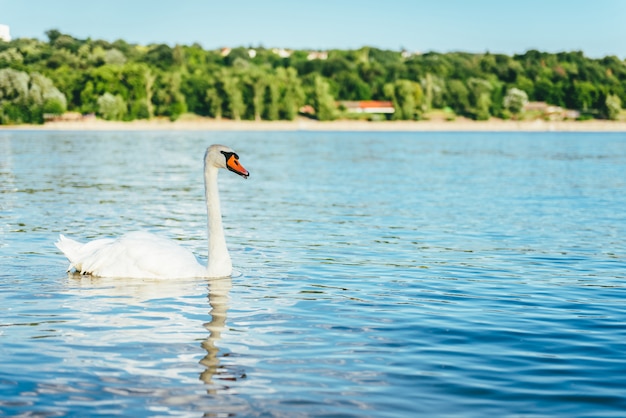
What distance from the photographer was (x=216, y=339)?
35.4 feet

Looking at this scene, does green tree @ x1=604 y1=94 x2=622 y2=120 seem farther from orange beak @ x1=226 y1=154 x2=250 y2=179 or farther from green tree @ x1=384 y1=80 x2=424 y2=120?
orange beak @ x1=226 y1=154 x2=250 y2=179

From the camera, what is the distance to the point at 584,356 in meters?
10.2

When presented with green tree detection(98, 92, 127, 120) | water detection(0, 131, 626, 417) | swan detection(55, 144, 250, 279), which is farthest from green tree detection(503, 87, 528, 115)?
swan detection(55, 144, 250, 279)

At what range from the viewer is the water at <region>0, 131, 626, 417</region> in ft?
28.2

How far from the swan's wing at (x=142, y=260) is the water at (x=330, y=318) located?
0.23 metres

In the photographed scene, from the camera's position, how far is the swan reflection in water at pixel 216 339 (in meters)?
9.10

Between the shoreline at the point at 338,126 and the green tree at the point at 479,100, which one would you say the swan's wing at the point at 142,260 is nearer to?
the shoreline at the point at 338,126

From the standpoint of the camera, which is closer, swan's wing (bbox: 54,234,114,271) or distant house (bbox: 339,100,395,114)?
swan's wing (bbox: 54,234,114,271)

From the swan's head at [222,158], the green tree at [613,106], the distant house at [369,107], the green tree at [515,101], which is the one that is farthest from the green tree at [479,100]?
the swan's head at [222,158]

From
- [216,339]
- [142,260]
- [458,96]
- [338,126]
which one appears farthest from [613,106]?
[216,339]

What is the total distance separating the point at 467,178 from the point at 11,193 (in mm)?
20101

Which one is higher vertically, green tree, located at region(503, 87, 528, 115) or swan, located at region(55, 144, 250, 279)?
green tree, located at region(503, 87, 528, 115)

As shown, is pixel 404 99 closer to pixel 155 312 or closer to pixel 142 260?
pixel 142 260

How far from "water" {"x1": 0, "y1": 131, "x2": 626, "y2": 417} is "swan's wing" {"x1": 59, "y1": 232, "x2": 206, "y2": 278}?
227mm
